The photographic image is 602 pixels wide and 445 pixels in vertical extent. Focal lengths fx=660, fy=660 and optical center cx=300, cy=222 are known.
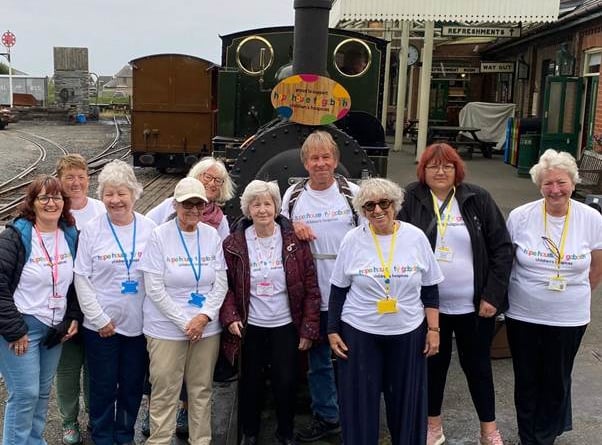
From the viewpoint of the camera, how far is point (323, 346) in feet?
12.0

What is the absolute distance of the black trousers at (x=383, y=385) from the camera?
3027 mm

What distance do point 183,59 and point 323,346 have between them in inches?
Result: 496

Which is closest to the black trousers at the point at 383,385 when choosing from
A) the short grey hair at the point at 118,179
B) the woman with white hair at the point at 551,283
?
the woman with white hair at the point at 551,283

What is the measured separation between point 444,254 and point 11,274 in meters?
2.03

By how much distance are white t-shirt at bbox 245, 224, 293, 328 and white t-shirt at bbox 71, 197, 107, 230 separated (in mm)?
899

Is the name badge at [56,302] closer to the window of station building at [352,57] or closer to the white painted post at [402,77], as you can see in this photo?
the window of station building at [352,57]

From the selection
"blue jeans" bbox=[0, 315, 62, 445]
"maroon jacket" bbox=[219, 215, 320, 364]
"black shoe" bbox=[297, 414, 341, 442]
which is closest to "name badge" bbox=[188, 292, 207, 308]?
"maroon jacket" bbox=[219, 215, 320, 364]

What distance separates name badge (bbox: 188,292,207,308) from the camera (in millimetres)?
3139

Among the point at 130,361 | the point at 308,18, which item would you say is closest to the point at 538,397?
the point at 130,361

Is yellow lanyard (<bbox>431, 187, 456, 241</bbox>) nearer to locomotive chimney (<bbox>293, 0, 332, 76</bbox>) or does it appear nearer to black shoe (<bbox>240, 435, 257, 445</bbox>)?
black shoe (<bbox>240, 435, 257, 445</bbox>)

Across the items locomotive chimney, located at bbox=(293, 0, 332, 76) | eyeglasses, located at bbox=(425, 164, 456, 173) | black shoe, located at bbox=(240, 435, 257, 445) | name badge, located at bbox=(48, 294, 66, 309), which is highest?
locomotive chimney, located at bbox=(293, 0, 332, 76)

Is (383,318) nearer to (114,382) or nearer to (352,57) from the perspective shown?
(114,382)

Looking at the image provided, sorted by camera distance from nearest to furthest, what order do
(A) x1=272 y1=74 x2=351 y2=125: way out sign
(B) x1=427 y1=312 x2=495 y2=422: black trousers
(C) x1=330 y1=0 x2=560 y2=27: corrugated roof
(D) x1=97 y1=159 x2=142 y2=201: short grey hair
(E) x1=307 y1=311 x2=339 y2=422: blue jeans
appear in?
(D) x1=97 y1=159 x2=142 y2=201: short grey hair, (B) x1=427 y1=312 x2=495 y2=422: black trousers, (E) x1=307 y1=311 x2=339 y2=422: blue jeans, (A) x1=272 y1=74 x2=351 y2=125: way out sign, (C) x1=330 y1=0 x2=560 y2=27: corrugated roof

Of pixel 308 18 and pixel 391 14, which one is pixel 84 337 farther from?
pixel 391 14
